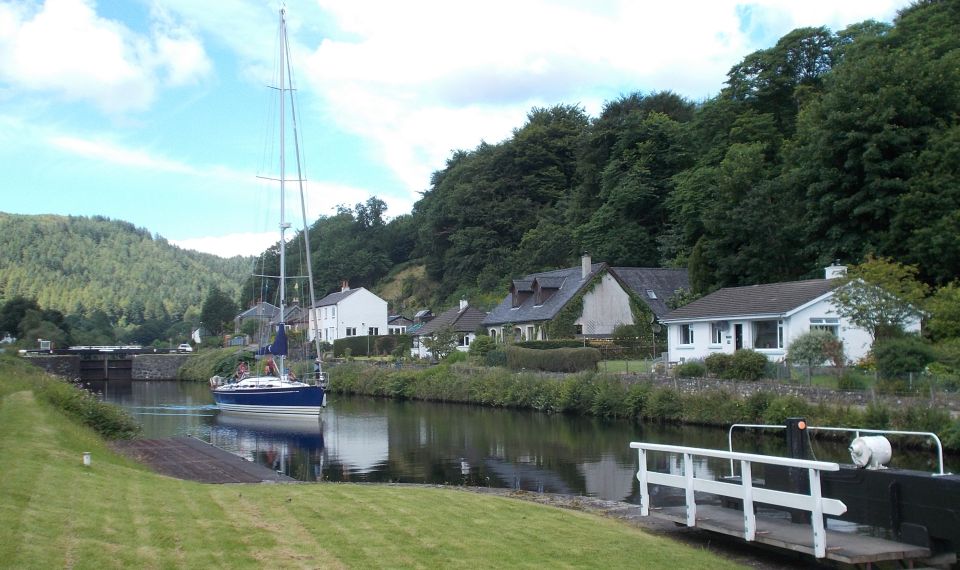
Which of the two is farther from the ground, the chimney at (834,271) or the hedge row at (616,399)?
the chimney at (834,271)

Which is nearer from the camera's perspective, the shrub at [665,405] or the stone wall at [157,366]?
the shrub at [665,405]

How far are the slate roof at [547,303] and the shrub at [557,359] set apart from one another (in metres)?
9.44

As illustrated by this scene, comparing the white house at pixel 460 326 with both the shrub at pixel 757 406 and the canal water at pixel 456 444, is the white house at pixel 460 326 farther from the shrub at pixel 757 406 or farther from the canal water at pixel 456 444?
the shrub at pixel 757 406

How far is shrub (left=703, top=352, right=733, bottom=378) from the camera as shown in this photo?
3438 centimetres

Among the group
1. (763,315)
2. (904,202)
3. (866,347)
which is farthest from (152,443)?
(904,202)

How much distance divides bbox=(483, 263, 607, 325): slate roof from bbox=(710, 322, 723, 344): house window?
15.1 metres

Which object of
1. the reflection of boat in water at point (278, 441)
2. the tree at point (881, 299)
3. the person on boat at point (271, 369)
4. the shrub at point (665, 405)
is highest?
the tree at point (881, 299)

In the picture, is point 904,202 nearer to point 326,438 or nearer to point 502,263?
point 326,438

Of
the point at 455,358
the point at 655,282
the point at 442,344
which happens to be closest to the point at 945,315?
the point at 655,282

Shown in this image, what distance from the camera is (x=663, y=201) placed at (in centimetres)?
6925

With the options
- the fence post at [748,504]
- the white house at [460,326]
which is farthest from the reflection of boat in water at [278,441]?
the white house at [460,326]

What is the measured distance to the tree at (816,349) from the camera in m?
34.4

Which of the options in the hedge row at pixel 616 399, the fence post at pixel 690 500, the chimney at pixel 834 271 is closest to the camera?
the fence post at pixel 690 500

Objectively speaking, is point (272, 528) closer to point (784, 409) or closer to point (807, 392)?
point (784, 409)
